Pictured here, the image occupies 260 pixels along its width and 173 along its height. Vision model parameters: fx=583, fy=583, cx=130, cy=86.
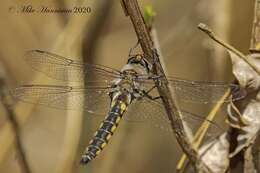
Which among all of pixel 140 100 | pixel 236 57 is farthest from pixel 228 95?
pixel 140 100

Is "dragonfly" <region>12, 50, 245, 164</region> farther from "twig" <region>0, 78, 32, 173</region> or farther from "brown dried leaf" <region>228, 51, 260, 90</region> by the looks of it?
"brown dried leaf" <region>228, 51, 260, 90</region>

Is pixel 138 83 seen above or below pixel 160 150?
above

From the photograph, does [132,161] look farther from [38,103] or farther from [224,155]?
[224,155]

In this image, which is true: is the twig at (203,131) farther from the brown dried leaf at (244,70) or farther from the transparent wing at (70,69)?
the transparent wing at (70,69)

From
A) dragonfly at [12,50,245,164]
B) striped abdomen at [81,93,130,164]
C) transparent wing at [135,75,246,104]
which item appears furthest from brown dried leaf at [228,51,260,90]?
striped abdomen at [81,93,130,164]

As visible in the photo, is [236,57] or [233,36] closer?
[236,57]
